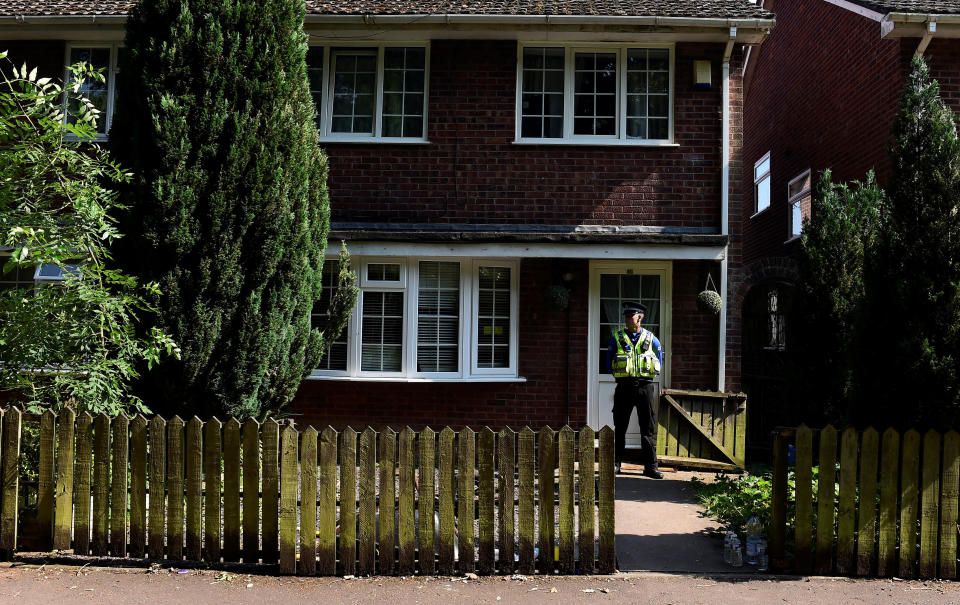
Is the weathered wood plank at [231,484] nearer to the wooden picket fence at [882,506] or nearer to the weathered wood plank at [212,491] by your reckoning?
the weathered wood plank at [212,491]

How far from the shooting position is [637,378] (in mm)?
8453

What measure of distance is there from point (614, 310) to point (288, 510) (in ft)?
19.5

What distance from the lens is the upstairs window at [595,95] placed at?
32.3 feet

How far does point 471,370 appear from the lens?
32.0 ft

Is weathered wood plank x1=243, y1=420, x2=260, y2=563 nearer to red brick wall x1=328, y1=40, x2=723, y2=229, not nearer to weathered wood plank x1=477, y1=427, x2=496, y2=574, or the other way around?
weathered wood plank x1=477, y1=427, x2=496, y2=574

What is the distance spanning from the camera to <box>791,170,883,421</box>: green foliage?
9266 mm

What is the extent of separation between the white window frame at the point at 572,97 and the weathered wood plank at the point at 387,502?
5721 mm

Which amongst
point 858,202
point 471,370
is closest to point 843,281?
point 858,202

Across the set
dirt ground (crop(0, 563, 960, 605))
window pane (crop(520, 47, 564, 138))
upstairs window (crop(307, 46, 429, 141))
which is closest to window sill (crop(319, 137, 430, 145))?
upstairs window (crop(307, 46, 429, 141))

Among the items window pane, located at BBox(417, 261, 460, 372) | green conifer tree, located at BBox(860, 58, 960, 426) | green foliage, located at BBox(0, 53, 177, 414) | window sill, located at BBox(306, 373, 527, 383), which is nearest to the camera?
green conifer tree, located at BBox(860, 58, 960, 426)

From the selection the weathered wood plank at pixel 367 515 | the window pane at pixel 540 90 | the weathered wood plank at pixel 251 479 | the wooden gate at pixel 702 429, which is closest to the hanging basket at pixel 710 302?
the wooden gate at pixel 702 429

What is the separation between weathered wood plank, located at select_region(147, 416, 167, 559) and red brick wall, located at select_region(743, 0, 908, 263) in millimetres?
9697

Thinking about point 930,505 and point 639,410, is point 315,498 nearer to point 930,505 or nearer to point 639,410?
point 930,505

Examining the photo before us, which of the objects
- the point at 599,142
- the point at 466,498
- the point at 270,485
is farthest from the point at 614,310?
the point at 270,485
